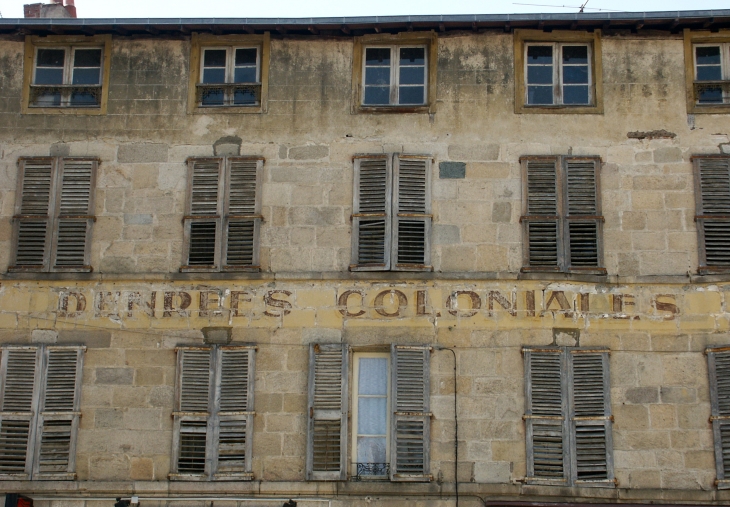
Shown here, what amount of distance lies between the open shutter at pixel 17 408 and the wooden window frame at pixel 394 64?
608cm

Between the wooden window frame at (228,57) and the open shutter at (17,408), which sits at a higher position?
the wooden window frame at (228,57)

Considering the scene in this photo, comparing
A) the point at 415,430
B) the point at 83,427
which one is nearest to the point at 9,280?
the point at 83,427

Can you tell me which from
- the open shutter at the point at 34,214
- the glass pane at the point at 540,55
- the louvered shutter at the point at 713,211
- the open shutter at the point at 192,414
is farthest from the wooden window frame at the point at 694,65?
Result: the open shutter at the point at 34,214

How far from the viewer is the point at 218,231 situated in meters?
15.0

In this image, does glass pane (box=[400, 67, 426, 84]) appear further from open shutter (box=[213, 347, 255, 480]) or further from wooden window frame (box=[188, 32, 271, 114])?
open shutter (box=[213, 347, 255, 480])

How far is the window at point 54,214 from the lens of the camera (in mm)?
15055

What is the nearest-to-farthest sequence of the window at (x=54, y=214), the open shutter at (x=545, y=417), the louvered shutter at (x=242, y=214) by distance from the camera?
the open shutter at (x=545, y=417)
the louvered shutter at (x=242, y=214)
the window at (x=54, y=214)

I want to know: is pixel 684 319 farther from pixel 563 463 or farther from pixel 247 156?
pixel 247 156

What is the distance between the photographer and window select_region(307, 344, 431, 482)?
1408 centimetres

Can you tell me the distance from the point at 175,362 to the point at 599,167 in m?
6.81

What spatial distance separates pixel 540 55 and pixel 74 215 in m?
7.48

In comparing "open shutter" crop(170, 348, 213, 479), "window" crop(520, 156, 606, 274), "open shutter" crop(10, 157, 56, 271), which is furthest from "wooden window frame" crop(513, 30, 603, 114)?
"open shutter" crop(10, 157, 56, 271)

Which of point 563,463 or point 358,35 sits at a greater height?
→ point 358,35

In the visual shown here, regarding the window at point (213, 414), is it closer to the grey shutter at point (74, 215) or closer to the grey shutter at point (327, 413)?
the grey shutter at point (327, 413)
